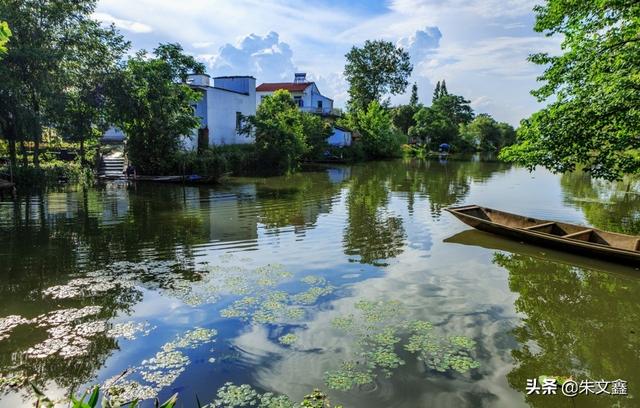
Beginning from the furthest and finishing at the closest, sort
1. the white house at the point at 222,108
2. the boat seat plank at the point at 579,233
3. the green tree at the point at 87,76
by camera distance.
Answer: the white house at the point at 222,108
the green tree at the point at 87,76
the boat seat plank at the point at 579,233

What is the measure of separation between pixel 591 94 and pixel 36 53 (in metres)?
22.9

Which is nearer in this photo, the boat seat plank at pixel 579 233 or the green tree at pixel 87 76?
the boat seat plank at pixel 579 233

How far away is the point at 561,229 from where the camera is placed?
12.2 m

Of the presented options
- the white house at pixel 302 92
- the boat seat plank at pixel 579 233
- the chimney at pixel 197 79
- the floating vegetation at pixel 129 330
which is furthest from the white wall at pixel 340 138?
the floating vegetation at pixel 129 330

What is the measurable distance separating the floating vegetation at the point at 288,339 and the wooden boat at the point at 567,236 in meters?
7.86

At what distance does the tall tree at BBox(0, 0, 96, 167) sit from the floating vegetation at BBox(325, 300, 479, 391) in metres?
20.2

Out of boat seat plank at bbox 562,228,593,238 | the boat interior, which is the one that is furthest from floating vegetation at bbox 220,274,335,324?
the boat interior

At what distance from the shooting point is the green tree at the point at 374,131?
54.2 meters

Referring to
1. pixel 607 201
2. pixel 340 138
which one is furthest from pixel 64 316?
pixel 340 138

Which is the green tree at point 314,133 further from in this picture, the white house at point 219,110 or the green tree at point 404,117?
the green tree at point 404,117

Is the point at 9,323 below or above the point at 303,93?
below

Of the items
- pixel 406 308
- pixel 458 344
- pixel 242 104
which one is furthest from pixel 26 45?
pixel 458 344

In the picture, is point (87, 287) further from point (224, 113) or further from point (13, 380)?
point (224, 113)

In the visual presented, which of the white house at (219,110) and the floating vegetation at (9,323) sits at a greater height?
the white house at (219,110)
